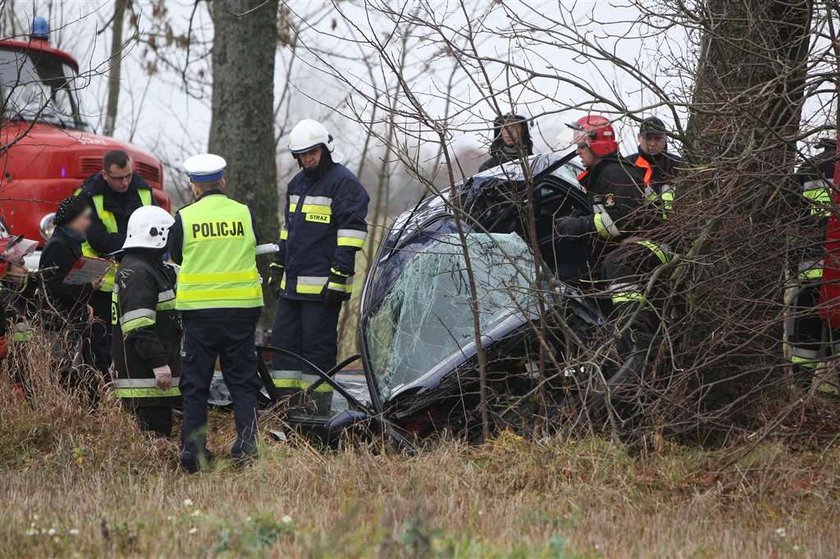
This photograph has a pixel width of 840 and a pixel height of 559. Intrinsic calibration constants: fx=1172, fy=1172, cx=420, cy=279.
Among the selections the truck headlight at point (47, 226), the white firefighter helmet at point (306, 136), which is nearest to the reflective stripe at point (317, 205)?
the white firefighter helmet at point (306, 136)

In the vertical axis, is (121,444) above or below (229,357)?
below

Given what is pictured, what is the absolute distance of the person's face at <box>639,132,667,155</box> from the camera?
7.52 metres

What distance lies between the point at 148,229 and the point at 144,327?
0.60 metres

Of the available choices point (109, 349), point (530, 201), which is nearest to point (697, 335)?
point (530, 201)

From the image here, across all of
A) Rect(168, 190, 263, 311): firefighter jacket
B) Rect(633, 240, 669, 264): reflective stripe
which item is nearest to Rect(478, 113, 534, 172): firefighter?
Rect(633, 240, 669, 264): reflective stripe

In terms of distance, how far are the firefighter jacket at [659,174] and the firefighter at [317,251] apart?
1.86m

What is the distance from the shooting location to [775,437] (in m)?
6.04

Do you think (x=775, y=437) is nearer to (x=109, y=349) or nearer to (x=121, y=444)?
(x=121, y=444)

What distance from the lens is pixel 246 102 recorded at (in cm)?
1144

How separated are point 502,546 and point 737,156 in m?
2.61

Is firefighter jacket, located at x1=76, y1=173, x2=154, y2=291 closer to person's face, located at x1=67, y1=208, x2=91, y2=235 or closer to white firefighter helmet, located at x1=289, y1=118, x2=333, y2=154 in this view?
person's face, located at x1=67, y1=208, x2=91, y2=235

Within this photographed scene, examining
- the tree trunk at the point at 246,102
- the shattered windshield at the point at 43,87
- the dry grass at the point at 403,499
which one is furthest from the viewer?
the tree trunk at the point at 246,102

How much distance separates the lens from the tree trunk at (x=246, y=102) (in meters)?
11.4

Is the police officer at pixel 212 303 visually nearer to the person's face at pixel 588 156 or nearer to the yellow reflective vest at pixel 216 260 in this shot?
the yellow reflective vest at pixel 216 260
